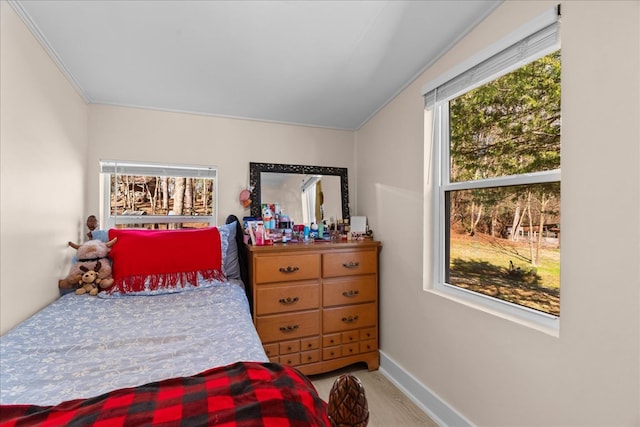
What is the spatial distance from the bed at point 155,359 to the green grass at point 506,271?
3.77 feet

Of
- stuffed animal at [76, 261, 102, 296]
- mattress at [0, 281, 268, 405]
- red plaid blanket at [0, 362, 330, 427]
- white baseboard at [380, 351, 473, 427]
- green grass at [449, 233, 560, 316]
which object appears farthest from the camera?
stuffed animal at [76, 261, 102, 296]

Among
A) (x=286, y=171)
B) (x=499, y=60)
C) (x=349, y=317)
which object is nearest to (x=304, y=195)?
(x=286, y=171)

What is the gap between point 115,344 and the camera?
44.9 inches

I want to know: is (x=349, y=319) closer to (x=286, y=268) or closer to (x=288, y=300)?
(x=288, y=300)

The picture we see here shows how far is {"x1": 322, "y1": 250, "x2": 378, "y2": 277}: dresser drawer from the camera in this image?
222cm

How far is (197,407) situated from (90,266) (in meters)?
1.60

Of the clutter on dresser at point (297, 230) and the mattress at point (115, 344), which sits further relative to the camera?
the clutter on dresser at point (297, 230)

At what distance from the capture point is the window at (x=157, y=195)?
2.25 meters

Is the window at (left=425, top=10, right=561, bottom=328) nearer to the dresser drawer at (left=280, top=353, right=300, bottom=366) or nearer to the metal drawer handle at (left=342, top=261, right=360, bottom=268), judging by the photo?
the metal drawer handle at (left=342, top=261, right=360, bottom=268)

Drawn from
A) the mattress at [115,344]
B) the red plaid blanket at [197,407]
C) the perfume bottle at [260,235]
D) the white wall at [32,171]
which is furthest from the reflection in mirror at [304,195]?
the red plaid blanket at [197,407]

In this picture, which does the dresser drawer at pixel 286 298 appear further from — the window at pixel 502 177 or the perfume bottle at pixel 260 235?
the window at pixel 502 177

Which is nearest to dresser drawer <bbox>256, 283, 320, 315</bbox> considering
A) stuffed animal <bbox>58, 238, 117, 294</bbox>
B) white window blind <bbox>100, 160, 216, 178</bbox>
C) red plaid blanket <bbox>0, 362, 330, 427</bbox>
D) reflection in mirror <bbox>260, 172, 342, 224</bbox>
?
reflection in mirror <bbox>260, 172, 342, 224</bbox>

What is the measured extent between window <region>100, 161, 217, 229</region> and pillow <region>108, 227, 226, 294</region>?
36cm

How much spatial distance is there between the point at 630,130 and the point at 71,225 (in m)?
2.92
